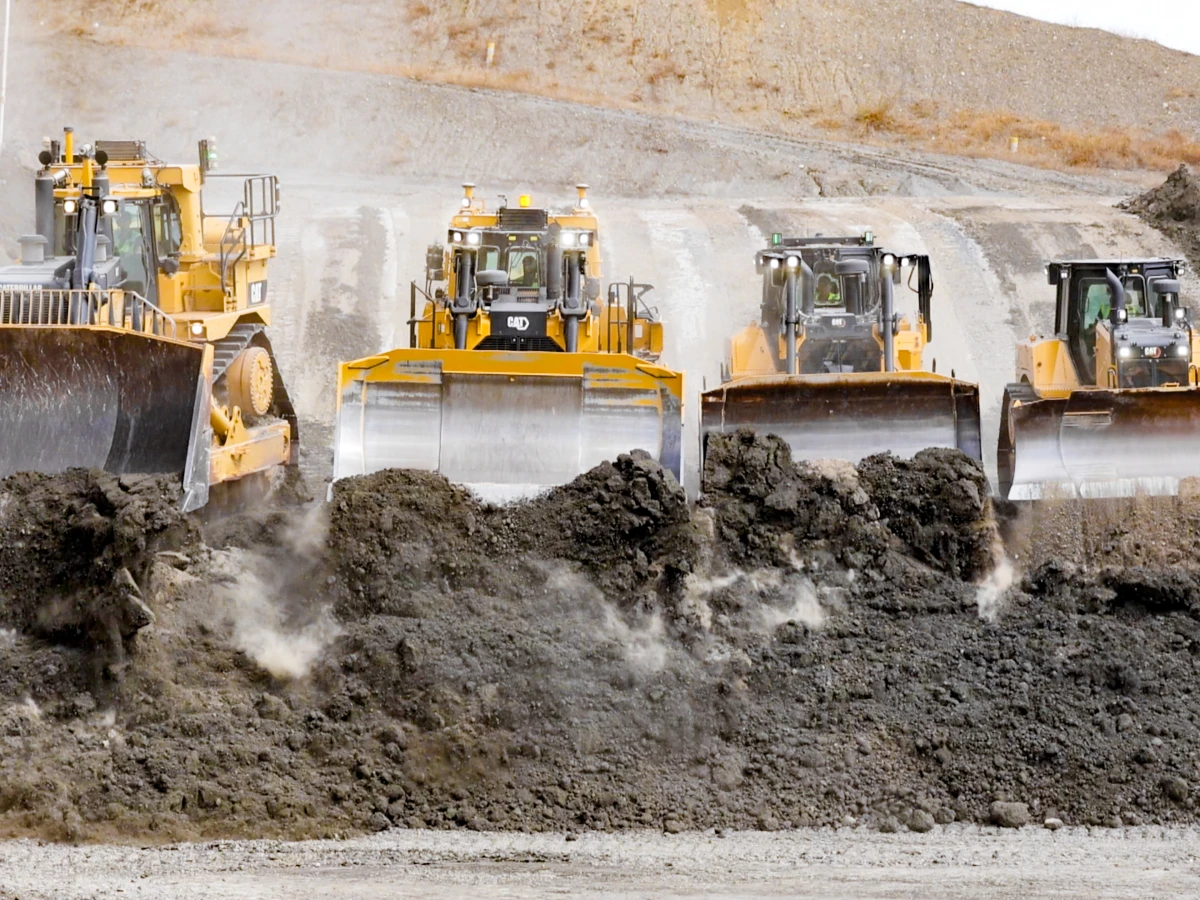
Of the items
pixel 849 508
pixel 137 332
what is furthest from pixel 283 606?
pixel 849 508

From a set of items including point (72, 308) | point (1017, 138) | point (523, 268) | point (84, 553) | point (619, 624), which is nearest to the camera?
point (84, 553)

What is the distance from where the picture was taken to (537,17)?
43.0 metres

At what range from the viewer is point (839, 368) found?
44.6 ft

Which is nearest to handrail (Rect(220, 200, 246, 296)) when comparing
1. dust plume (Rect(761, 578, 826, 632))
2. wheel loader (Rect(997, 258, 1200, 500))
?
dust plume (Rect(761, 578, 826, 632))

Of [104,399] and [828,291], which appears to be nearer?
[104,399]

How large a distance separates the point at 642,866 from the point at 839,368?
7.08 meters

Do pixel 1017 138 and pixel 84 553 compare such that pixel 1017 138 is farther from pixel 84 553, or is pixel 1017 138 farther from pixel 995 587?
pixel 84 553

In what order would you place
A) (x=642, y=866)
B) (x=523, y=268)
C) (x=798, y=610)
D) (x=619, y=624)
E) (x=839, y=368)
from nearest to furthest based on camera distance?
1. (x=642, y=866)
2. (x=619, y=624)
3. (x=798, y=610)
4. (x=523, y=268)
5. (x=839, y=368)

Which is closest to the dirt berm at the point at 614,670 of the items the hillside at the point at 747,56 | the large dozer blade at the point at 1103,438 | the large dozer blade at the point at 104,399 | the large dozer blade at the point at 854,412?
the large dozer blade at the point at 104,399

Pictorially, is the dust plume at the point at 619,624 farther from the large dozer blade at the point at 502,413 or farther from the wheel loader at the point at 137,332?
the wheel loader at the point at 137,332

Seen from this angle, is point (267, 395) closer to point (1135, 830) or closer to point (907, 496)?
point (907, 496)

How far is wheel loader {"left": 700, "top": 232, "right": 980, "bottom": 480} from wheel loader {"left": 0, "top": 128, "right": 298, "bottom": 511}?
134 inches

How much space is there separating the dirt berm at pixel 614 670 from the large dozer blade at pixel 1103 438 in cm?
115

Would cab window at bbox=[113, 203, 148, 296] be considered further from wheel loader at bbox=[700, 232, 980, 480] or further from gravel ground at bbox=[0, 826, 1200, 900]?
gravel ground at bbox=[0, 826, 1200, 900]
